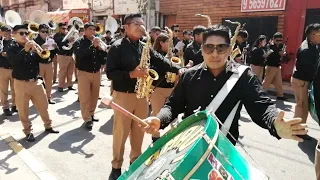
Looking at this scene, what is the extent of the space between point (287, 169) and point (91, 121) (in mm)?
3764

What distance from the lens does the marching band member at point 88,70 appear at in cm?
604

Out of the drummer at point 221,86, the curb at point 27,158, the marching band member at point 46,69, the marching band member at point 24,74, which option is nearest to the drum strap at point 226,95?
the drummer at point 221,86

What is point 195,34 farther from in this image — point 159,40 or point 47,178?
point 47,178

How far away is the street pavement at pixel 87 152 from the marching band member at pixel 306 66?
63cm

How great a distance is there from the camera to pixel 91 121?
607cm

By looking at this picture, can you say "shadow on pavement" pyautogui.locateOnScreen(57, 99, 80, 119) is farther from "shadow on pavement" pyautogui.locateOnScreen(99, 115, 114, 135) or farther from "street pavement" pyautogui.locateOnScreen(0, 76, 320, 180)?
"shadow on pavement" pyautogui.locateOnScreen(99, 115, 114, 135)

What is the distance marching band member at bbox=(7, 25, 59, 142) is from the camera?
5211 millimetres

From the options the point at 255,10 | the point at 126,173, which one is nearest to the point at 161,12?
the point at 255,10

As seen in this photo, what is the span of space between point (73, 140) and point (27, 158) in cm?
98

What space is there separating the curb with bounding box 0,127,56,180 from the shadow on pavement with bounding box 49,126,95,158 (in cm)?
46

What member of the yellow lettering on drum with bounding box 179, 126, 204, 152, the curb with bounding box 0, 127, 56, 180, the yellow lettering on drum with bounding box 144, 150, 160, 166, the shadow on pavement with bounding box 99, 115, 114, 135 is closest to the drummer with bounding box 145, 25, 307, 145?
the yellow lettering on drum with bounding box 144, 150, 160, 166

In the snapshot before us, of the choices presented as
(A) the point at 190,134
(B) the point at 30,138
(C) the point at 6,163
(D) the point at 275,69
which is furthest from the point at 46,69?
(A) the point at 190,134

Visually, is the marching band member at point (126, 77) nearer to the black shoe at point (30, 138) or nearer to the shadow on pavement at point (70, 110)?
the black shoe at point (30, 138)

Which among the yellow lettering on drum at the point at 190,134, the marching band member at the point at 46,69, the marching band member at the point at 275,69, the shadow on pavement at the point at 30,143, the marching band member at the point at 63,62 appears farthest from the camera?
the marching band member at the point at 63,62
